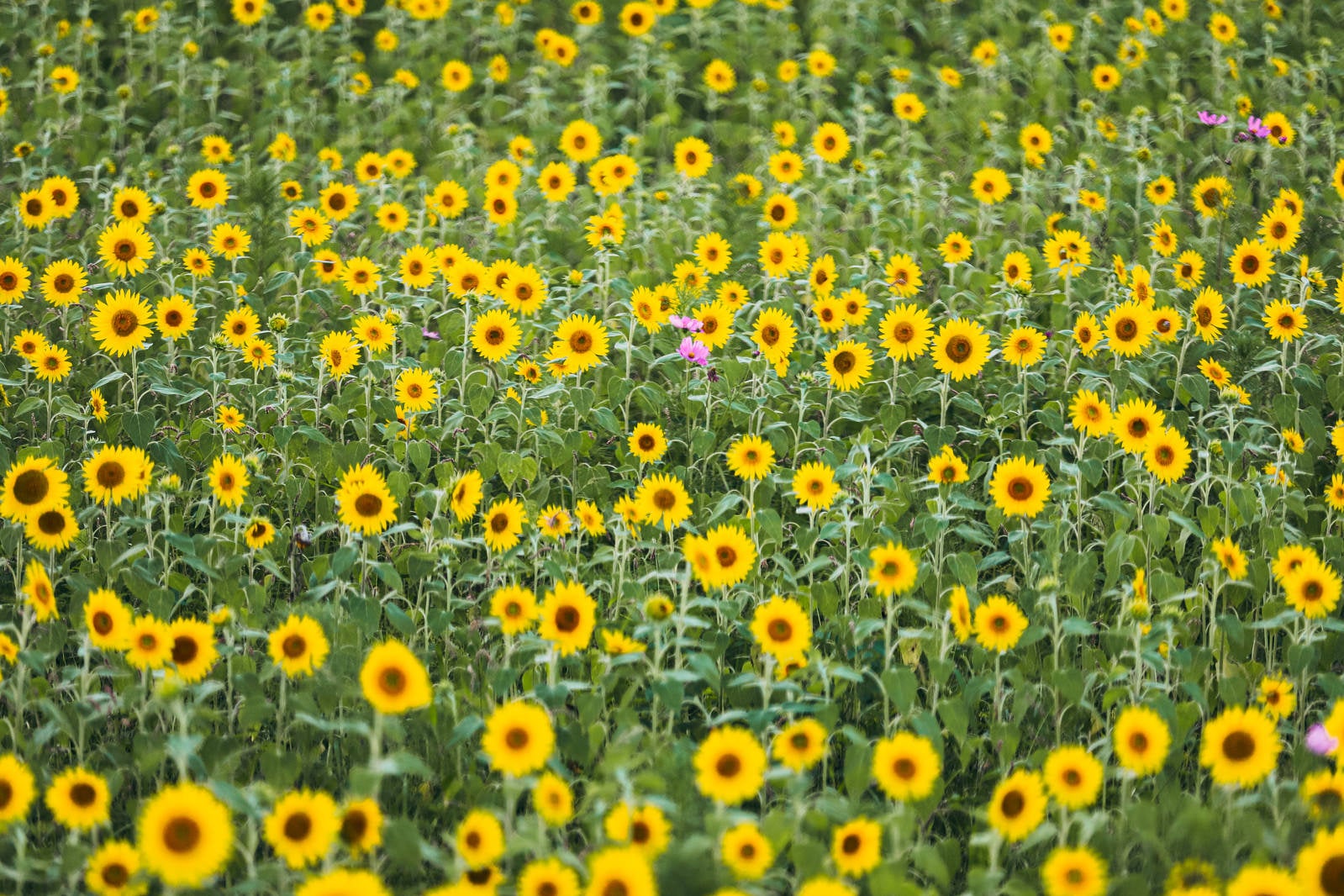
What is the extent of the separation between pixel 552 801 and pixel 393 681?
18.6 inches

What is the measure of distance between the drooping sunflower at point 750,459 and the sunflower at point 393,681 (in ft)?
4.33

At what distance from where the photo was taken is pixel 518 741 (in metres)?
2.64

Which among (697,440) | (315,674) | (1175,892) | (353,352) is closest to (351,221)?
(353,352)

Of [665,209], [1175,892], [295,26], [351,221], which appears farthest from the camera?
[295,26]

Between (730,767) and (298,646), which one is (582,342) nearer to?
(298,646)

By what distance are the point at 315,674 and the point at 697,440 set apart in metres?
1.53

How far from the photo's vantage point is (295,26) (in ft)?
25.1

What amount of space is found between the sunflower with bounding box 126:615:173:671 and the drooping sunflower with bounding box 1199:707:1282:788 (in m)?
2.43

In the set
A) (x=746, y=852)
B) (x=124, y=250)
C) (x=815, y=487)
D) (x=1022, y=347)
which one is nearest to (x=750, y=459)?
(x=815, y=487)

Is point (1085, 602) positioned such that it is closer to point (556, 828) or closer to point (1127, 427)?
point (1127, 427)

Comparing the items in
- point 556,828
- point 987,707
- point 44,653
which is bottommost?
point 987,707

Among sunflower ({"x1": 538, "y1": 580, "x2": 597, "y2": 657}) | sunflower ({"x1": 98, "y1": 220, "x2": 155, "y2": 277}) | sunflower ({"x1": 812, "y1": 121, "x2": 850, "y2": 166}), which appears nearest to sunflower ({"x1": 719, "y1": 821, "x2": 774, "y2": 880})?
sunflower ({"x1": 538, "y1": 580, "x2": 597, "y2": 657})

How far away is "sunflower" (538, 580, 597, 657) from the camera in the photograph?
295 centimetres

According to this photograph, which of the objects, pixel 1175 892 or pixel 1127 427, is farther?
pixel 1127 427
